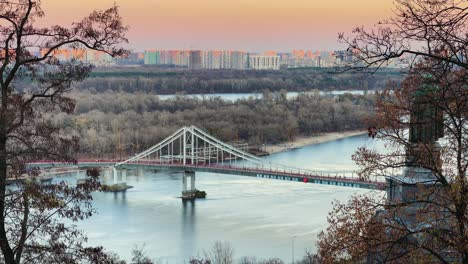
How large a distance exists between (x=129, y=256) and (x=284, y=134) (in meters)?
18.8

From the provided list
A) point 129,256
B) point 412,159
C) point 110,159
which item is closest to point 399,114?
point 412,159

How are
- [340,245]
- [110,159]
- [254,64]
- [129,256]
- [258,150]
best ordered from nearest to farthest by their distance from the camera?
[340,245] → [129,256] → [110,159] → [258,150] → [254,64]

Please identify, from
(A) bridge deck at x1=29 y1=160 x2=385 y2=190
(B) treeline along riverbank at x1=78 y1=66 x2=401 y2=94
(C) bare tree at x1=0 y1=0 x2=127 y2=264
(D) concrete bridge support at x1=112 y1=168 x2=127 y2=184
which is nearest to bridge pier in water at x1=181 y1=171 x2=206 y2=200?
(A) bridge deck at x1=29 y1=160 x2=385 y2=190

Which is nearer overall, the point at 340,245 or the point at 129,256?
the point at 340,245

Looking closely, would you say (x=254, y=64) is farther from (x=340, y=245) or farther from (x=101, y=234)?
(x=340, y=245)

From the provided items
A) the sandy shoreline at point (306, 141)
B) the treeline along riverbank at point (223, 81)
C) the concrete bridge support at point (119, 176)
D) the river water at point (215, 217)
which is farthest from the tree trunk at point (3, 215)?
the treeline along riverbank at point (223, 81)

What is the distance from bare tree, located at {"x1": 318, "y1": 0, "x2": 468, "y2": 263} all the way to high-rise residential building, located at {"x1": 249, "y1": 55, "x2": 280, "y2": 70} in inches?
2795

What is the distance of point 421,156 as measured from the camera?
280 centimetres

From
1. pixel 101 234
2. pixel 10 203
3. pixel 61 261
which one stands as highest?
pixel 10 203

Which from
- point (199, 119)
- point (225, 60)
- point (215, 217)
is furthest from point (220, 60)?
point (215, 217)

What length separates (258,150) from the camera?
89.1 ft

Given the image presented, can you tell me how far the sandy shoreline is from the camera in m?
27.6

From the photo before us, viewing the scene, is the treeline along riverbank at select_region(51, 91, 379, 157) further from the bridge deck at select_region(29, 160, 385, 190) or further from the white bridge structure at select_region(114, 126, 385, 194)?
the bridge deck at select_region(29, 160, 385, 190)

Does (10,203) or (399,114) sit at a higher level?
(399,114)
